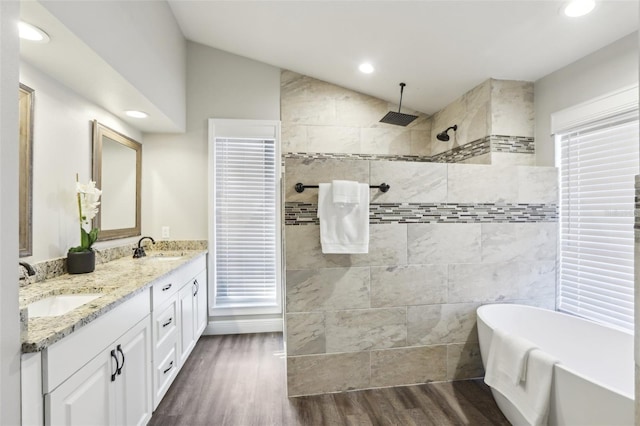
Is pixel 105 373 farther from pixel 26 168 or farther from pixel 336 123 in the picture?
pixel 336 123

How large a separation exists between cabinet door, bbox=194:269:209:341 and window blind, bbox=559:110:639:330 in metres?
3.09

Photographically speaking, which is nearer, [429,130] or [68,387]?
[68,387]

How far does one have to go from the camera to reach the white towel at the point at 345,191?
6.77ft

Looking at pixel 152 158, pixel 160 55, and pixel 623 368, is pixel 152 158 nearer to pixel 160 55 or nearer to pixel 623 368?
pixel 160 55

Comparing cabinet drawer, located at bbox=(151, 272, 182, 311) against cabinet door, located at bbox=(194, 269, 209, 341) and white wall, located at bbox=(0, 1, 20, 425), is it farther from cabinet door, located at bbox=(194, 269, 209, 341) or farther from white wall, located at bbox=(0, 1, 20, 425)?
white wall, located at bbox=(0, 1, 20, 425)

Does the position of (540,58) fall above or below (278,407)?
above

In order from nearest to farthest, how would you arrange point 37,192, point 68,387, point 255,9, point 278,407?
point 68,387
point 37,192
point 278,407
point 255,9

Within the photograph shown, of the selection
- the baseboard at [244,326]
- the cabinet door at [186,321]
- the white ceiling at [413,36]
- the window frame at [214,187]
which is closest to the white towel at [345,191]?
the white ceiling at [413,36]

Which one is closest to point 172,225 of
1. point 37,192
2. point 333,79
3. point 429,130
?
point 37,192

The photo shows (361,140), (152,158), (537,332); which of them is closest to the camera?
(537,332)

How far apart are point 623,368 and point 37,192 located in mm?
3611

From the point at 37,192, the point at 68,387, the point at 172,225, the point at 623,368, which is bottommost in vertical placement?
the point at 623,368

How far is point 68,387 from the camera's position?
108 centimetres

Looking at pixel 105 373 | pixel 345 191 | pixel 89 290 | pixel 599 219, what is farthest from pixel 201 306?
pixel 599 219
